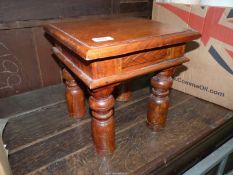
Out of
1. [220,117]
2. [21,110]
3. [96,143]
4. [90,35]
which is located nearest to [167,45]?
[90,35]

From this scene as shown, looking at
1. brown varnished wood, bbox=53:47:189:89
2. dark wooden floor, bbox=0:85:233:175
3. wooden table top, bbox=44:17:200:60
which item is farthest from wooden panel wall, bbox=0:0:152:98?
brown varnished wood, bbox=53:47:189:89

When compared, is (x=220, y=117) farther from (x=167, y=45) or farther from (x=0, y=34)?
(x=0, y=34)

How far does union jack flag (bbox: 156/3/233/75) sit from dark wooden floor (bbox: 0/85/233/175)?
0.26m

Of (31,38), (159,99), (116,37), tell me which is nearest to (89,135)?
(159,99)

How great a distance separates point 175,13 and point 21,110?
0.96 meters

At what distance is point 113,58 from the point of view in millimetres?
619

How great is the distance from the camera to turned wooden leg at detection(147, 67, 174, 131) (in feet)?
2.67

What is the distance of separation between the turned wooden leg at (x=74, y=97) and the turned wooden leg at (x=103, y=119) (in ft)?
0.80

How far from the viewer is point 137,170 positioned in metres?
0.75

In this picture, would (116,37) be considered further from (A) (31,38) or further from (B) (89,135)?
(A) (31,38)

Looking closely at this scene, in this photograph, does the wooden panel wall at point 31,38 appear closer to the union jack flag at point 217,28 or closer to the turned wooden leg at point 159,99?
the union jack flag at point 217,28

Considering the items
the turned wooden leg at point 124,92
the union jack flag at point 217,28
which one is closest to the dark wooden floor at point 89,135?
the turned wooden leg at point 124,92

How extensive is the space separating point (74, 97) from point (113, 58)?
0.41 metres

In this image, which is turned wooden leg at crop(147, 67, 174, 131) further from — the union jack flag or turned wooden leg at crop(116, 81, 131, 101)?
the union jack flag
